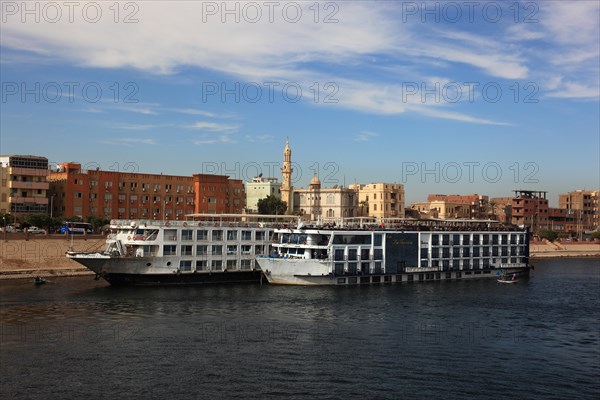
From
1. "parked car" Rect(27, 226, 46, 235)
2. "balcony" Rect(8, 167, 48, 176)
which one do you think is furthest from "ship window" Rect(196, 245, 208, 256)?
"balcony" Rect(8, 167, 48, 176)

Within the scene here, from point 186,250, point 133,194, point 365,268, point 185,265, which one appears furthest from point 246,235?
point 133,194

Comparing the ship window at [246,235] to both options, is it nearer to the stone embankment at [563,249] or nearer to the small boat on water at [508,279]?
the small boat on water at [508,279]

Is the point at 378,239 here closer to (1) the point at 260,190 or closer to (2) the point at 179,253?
Answer: (2) the point at 179,253

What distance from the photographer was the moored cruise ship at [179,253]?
72.1m

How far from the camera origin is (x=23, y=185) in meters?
106

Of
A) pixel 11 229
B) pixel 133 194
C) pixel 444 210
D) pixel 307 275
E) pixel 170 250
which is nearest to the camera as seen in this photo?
pixel 307 275

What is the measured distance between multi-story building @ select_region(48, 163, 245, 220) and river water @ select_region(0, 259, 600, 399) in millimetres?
44143

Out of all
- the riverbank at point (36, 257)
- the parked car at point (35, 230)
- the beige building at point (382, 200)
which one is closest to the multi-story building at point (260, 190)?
the beige building at point (382, 200)

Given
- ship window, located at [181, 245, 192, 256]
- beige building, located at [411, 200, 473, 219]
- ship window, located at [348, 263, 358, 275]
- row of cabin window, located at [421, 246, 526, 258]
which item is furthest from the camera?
beige building, located at [411, 200, 473, 219]

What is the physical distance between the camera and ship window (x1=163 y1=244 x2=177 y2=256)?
7506 centimetres

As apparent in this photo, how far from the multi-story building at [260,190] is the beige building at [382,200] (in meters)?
24.3

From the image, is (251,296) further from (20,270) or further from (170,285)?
(20,270)

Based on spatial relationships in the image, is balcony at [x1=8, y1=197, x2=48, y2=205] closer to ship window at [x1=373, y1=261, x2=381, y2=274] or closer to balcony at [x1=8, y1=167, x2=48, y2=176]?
balcony at [x1=8, y1=167, x2=48, y2=176]

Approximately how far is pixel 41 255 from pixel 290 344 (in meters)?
51.3
